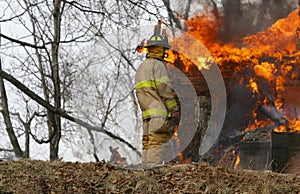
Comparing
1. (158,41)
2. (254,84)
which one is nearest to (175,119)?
(254,84)

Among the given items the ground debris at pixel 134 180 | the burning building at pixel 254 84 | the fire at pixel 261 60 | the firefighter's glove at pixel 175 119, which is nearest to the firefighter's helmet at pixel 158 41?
the ground debris at pixel 134 180

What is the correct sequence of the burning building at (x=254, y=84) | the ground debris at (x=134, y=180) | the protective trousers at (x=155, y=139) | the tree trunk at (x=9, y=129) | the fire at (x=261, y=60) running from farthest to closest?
1. the tree trunk at (x=9, y=129)
2. the fire at (x=261, y=60)
3. the burning building at (x=254, y=84)
4. the protective trousers at (x=155, y=139)
5. the ground debris at (x=134, y=180)

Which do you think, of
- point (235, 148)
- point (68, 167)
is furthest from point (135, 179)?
point (235, 148)

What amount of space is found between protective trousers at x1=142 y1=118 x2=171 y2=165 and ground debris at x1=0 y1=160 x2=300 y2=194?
2.49ft

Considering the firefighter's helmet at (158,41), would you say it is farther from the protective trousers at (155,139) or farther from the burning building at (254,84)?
the burning building at (254,84)

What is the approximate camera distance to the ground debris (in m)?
6.20

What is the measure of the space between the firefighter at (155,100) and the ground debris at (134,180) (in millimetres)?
833

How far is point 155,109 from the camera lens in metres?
8.08

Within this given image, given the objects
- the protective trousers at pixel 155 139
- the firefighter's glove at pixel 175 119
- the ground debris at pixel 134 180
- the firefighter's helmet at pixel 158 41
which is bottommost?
the ground debris at pixel 134 180

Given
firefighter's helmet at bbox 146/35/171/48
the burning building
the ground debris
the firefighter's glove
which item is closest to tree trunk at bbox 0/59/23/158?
the firefighter's glove

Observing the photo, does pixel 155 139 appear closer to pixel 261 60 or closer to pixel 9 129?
pixel 261 60

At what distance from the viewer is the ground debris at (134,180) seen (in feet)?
20.4

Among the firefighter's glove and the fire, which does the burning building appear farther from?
the firefighter's glove

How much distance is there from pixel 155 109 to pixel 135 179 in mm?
1813
